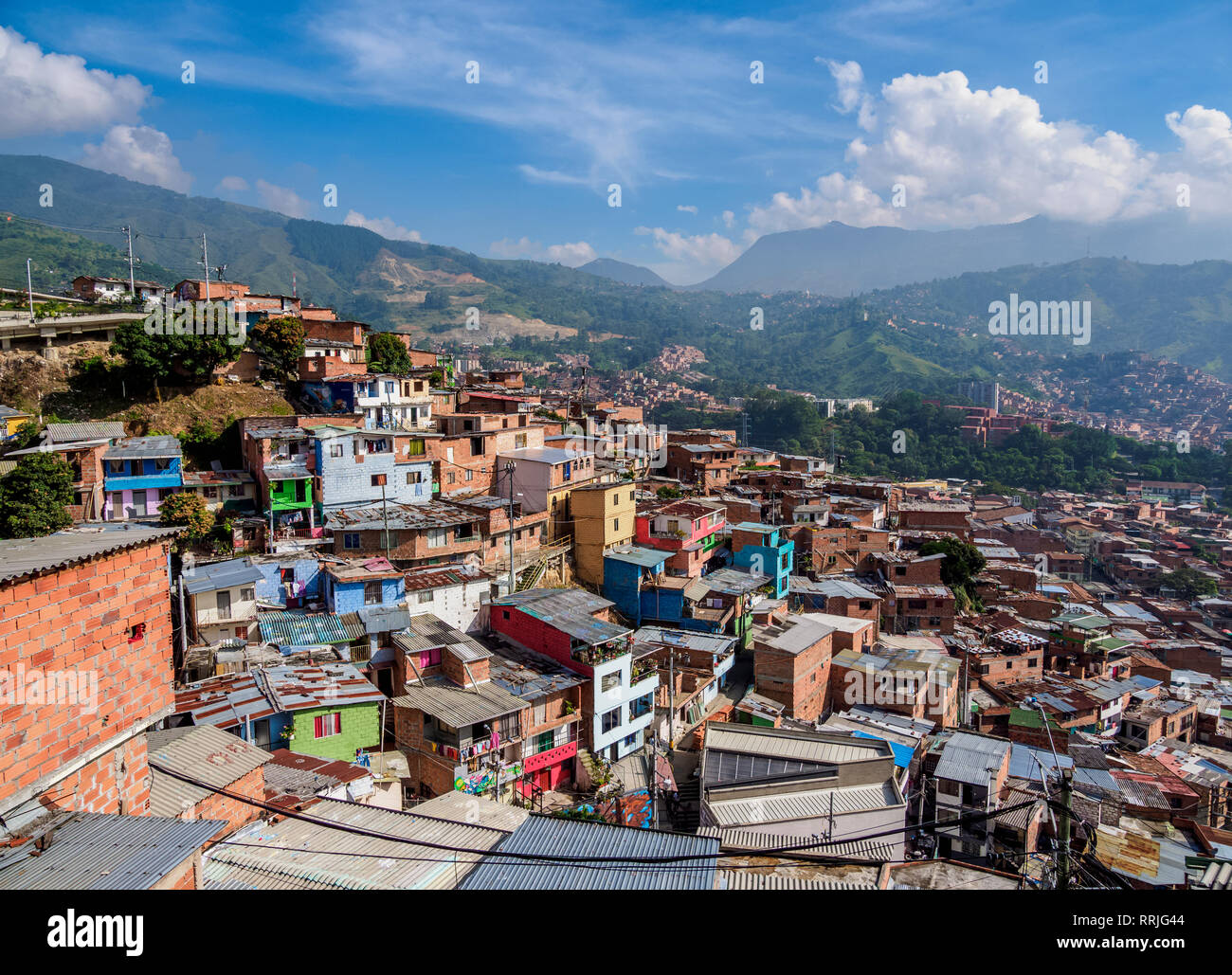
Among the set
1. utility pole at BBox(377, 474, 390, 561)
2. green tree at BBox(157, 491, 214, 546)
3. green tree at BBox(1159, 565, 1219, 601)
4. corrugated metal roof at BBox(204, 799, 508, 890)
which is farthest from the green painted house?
green tree at BBox(1159, 565, 1219, 601)

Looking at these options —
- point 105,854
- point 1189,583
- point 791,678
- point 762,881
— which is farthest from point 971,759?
point 1189,583

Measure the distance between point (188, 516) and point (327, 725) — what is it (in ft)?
23.4

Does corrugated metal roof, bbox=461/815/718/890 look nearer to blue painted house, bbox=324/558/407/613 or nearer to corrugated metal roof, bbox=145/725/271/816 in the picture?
corrugated metal roof, bbox=145/725/271/816

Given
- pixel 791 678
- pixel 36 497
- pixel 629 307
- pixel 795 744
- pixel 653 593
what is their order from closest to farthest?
1. pixel 795 744
2. pixel 36 497
3. pixel 791 678
4. pixel 653 593
5. pixel 629 307

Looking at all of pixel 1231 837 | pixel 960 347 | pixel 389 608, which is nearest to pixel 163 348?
pixel 389 608

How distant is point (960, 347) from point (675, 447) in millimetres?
137064

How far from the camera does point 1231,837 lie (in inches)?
583

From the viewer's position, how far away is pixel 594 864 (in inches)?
211

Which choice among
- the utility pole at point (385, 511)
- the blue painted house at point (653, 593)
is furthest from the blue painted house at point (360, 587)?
the blue painted house at point (653, 593)

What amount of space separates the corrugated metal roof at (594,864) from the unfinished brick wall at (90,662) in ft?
9.39

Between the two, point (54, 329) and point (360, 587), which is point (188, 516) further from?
point (54, 329)

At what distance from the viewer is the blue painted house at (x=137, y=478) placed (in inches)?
640

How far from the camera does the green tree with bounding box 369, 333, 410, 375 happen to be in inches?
1086
